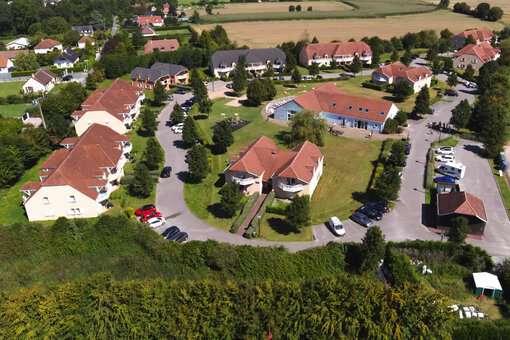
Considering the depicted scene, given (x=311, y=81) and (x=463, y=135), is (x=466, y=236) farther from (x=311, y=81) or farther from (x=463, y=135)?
(x=311, y=81)

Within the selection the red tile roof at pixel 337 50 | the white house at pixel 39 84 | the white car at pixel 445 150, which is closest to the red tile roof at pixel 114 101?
the white house at pixel 39 84

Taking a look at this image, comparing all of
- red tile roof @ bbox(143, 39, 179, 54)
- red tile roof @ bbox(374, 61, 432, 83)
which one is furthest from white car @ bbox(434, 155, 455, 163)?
red tile roof @ bbox(143, 39, 179, 54)

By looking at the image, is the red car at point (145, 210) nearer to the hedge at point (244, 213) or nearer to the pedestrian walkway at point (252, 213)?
the hedge at point (244, 213)

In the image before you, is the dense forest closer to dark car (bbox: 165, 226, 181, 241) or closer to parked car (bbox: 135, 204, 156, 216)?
dark car (bbox: 165, 226, 181, 241)

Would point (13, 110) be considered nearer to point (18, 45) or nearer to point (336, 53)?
point (18, 45)

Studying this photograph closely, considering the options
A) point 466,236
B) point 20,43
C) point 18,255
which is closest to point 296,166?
point 466,236

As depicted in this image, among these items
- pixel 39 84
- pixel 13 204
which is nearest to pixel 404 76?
pixel 13 204
